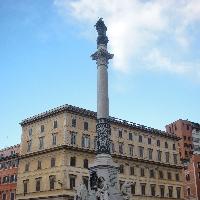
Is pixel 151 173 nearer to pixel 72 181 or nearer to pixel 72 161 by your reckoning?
pixel 72 161

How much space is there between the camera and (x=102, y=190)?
1371 inches

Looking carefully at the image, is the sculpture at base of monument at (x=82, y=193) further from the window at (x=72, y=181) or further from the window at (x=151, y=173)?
the window at (x=151, y=173)

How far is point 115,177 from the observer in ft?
121

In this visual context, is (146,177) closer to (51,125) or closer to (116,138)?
(116,138)

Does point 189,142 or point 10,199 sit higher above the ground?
point 189,142

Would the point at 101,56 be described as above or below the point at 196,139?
below

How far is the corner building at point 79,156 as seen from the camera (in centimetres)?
5691

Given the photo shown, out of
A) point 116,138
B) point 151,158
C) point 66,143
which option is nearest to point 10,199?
point 66,143

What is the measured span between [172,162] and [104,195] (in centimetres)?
3939

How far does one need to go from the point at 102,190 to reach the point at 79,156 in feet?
78.0

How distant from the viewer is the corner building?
187 feet

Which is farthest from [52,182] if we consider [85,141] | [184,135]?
[184,135]

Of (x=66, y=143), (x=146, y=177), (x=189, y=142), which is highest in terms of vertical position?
(x=189, y=142)

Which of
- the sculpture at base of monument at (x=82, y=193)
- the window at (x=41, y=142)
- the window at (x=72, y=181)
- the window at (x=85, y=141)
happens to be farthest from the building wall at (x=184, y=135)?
the sculpture at base of monument at (x=82, y=193)
